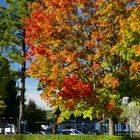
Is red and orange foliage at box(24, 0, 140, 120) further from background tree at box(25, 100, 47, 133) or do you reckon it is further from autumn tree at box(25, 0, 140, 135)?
background tree at box(25, 100, 47, 133)

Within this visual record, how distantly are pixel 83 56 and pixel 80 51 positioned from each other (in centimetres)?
35

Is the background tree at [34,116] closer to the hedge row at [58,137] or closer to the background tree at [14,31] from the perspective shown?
the background tree at [14,31]

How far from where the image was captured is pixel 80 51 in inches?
1041

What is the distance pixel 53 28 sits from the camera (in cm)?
2697

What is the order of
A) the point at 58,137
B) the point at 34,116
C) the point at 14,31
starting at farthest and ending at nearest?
the point at 34,116
the point at 14,31
the point at 58,137

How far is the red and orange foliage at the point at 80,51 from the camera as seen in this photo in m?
25.5

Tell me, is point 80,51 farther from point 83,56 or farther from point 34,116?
point 34,116

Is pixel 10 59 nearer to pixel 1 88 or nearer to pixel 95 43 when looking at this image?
pixel 1 88

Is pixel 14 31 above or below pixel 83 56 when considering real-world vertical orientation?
above

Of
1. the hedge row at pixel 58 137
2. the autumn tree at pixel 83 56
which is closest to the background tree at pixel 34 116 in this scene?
the hedge row at pixel 58 137

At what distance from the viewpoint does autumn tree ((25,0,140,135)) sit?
25562 millimetres

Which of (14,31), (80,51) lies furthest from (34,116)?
(80,51)

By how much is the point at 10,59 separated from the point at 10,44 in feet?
6.20

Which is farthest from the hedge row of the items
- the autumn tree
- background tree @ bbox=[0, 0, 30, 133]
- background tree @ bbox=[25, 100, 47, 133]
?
background tree @ bbox=[25, 100, 47, 133]
